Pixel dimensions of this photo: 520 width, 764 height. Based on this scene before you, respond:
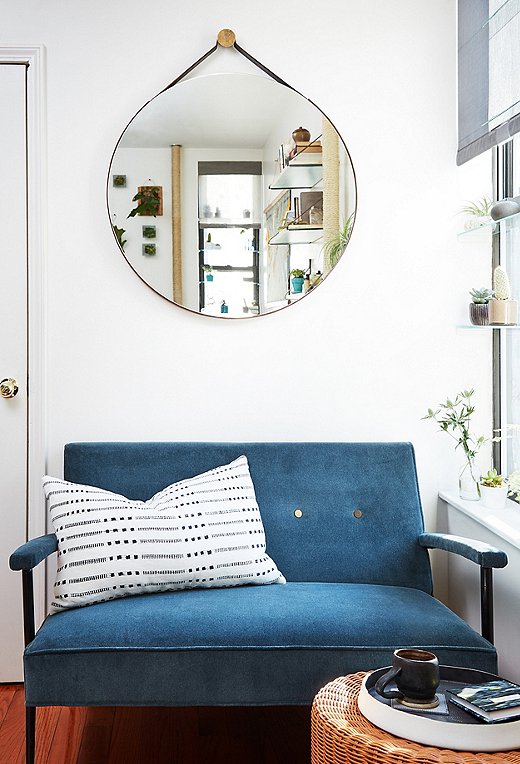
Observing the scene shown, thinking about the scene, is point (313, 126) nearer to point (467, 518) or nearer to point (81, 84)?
point (81, 84)

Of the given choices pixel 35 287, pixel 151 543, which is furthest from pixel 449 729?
pixel 35 287

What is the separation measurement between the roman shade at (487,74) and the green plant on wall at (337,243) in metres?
0.46

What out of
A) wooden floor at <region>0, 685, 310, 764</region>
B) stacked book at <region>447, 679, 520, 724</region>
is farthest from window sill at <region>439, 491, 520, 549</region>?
wooden floor at <region>0, 685, 310, 764</region>

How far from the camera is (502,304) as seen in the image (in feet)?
9.05

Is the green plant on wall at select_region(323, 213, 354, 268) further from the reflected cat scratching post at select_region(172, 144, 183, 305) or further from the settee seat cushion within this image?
the settee seat cushion

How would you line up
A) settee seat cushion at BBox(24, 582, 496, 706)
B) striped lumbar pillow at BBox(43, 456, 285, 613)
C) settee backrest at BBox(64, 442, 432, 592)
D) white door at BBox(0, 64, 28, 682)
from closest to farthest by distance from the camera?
settee seat cushion at BBox(24, 582, 496, 706)
striped lumbar pillow at BBox(43, 456, 285, 613)
settee backrest at BBox(64, 442, 432, 592)
white door at BBox(0, 64, 28, 682)

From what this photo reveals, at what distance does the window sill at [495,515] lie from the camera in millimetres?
2395

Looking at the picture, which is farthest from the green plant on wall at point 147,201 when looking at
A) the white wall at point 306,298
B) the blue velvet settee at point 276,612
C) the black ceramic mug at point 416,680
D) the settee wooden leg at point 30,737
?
the black ceramic mug at point 416,680

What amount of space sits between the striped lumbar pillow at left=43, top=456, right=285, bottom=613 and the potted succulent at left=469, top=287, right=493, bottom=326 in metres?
1.03

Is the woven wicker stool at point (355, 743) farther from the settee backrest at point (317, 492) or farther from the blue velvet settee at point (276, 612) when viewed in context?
the settee backrest at point (317, 492)

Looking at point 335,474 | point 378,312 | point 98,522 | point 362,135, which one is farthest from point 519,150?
point 98,522

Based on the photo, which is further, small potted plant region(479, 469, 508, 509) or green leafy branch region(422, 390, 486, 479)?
green leafy branch region(422, 390, 486, 479)

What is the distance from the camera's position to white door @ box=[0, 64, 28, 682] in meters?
2.85

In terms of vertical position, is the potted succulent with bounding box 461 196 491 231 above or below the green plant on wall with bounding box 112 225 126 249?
above
